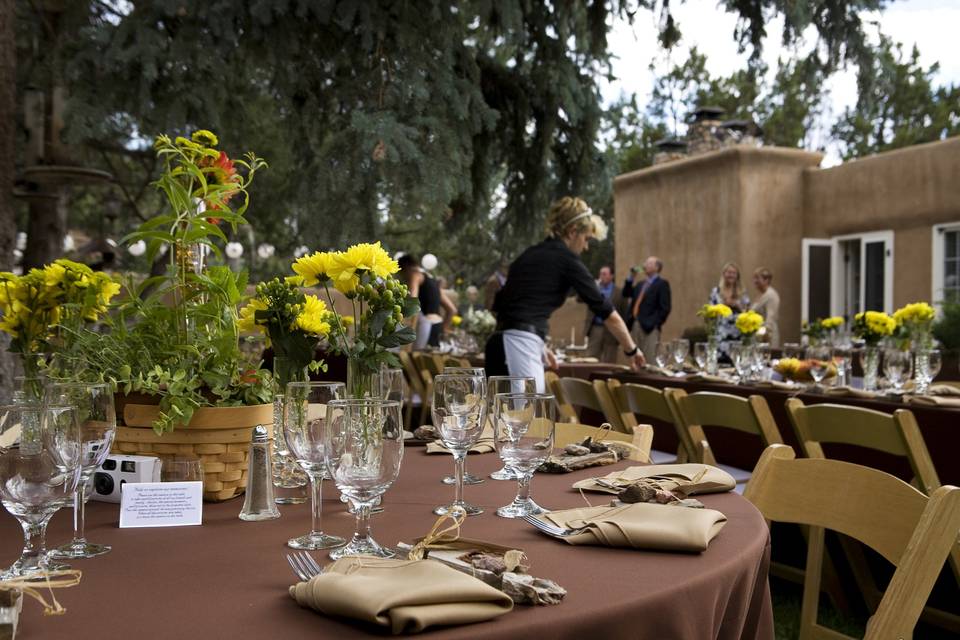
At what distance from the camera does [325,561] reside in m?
1.31

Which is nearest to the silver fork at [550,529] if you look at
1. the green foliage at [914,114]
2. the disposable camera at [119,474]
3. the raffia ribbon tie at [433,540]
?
the raffia ribbon tie at [433,540]

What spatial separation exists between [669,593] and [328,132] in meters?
4.08

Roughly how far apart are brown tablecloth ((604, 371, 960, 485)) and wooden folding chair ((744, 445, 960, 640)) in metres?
1.36

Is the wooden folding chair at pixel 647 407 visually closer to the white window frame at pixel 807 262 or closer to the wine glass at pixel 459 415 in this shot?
the wine glass at pixel 459 415

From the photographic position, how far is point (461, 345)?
315 inches

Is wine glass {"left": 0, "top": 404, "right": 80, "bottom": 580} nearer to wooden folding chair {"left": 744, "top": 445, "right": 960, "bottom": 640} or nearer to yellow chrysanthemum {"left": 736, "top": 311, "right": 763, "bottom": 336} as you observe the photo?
wooden folding chair {"left": 744, "top": 445, "right": 960, "bottom": 640}

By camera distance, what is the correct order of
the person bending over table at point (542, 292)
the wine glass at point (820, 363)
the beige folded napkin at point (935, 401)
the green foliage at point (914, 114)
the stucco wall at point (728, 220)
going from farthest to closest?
1. the green foliage at point (914, 114)
2. the stucco wall at point (728, 220)
3. the person bending over table at point (542, 292)
4. the wine glass at point (820, 363)
5. the beige folded napkin at point (935, 401)

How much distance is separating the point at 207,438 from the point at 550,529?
26.5 inches

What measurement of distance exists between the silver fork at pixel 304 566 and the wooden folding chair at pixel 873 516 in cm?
86

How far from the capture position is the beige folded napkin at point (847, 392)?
3.69 m

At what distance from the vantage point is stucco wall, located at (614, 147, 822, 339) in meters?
13.2

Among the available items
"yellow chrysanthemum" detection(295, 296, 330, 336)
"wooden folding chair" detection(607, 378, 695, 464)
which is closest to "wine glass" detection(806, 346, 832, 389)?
"wooden folding chair" detection(607, 378, 695, 464)

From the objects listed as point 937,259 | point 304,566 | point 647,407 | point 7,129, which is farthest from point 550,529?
point 937,259

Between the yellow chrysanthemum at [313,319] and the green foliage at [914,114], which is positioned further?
the green foliage at [914,114]
